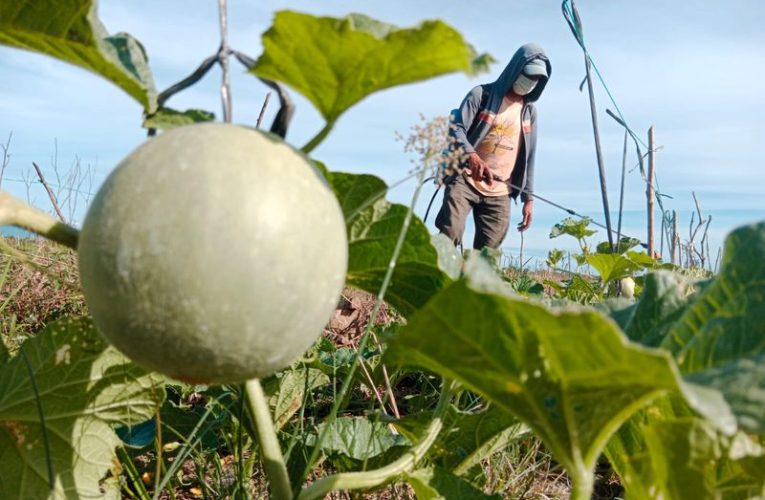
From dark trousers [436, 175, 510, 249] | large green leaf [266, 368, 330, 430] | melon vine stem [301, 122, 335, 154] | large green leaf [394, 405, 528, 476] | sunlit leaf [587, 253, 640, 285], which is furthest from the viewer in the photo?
dark trousers [436, 175, 510, 249]

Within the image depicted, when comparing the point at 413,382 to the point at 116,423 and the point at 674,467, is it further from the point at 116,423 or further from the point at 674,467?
the point at 674,467

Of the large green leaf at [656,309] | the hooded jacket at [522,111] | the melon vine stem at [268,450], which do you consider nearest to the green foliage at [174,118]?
the melon vine stem at [268,450]

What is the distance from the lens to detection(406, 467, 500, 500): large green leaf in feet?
4.08

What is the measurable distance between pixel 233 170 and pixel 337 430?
108 cm

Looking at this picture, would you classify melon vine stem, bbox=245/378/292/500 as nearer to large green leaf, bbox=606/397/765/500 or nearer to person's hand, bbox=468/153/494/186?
large green leaf, bbox=606/397/765/500

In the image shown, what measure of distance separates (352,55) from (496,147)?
674cm

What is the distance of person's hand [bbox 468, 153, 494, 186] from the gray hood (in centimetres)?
62

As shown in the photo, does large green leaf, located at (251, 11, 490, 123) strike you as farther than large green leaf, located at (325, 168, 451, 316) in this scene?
No

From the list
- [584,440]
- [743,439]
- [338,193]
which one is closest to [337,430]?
[338,193]

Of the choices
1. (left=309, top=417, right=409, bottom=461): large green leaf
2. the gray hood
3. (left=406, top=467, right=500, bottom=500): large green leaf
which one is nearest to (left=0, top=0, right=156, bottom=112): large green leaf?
(left=406, top=467, right=500, bottom=500): large green leaf

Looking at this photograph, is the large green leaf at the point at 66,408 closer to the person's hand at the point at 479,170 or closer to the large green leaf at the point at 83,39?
the large green leaf at the point at 83,39

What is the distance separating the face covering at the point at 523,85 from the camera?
25.1ft

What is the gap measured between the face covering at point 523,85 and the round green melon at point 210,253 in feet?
23.2

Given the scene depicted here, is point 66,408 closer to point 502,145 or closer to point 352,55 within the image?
point 352,55
